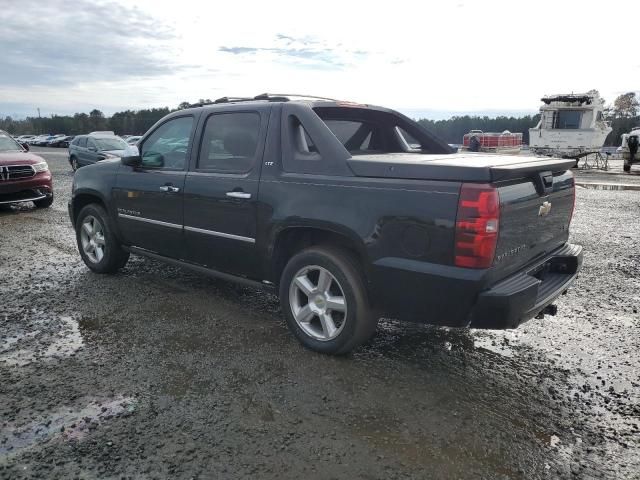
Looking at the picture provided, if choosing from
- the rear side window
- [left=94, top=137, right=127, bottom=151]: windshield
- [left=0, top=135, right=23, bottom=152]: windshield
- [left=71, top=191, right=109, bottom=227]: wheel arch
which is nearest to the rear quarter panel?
the rear side window

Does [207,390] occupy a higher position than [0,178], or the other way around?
[0,178]

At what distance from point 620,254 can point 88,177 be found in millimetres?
7025

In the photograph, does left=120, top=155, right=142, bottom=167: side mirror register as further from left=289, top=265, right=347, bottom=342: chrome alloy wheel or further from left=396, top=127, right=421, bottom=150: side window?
left=396, top=127, right=421, bottom=150: side window

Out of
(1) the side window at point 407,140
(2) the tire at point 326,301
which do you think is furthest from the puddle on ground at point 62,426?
(1) the side window at point 407,140

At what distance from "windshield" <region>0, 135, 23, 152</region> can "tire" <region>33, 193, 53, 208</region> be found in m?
1.22

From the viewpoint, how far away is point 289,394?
308 cm

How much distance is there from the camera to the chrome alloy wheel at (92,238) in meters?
5.57

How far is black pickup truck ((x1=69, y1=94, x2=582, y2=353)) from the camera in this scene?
2.86 metres

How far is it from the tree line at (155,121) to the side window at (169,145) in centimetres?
5623

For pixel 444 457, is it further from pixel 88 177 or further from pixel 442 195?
pixel 88 177

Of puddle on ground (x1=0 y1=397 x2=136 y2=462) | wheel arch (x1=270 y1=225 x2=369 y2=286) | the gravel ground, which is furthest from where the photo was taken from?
wheel arch (x1=270 y1=225 x2=369 y2=286)

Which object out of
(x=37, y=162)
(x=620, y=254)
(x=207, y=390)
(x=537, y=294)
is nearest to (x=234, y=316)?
(x=207, y=390)

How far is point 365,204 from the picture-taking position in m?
3.17

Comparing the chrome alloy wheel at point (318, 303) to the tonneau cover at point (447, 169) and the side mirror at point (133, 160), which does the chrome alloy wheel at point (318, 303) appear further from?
the side mirror at point (133, 160)
